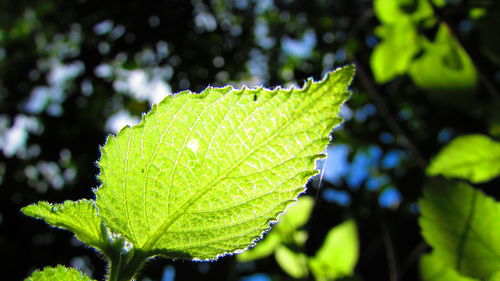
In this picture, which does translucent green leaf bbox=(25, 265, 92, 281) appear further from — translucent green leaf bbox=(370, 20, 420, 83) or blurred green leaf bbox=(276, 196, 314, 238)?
translucent green leaf bbox=(370, 20, 420, 83)

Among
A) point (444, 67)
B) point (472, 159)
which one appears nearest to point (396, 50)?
point (444, 67)

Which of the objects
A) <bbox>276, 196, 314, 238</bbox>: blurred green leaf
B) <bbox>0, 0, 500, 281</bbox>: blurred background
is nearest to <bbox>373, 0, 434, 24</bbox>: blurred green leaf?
<bbox>0, 0, 500, 281</bbox>: blurred background

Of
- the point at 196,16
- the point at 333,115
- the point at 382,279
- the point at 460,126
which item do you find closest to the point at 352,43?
the point at 460,126

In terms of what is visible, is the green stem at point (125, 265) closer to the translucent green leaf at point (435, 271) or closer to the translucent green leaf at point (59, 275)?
the translucent green leaf at point (59, 275)

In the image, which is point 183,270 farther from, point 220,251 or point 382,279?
point 220,251

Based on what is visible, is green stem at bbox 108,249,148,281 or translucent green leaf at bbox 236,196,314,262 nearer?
green stem at bbox 108,249,148,281

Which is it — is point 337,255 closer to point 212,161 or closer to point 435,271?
point 435,271
